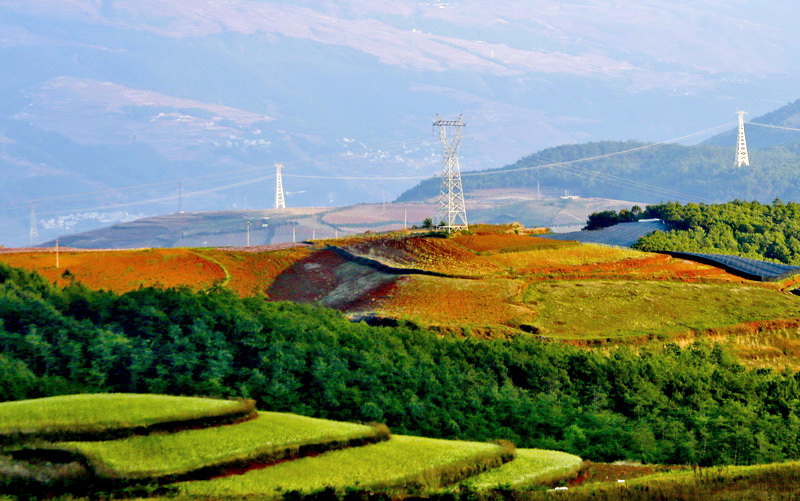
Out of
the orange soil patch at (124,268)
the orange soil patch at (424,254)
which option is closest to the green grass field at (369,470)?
the orange soil patch at (124,268)

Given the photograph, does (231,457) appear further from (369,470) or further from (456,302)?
(456,302)

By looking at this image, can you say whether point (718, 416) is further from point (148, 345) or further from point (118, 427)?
point (118, 427)

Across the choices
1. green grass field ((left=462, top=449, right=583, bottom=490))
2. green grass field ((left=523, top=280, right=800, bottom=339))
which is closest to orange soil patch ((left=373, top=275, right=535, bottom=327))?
green grass field ((left=523, top=280, right=800, bottom=339))

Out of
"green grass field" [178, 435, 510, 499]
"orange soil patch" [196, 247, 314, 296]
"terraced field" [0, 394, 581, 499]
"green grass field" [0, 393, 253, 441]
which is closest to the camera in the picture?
"terraced field" [0, 394, 581, 499]

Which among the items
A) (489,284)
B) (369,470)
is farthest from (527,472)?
(489,284)

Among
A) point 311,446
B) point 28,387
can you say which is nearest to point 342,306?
point 28,387

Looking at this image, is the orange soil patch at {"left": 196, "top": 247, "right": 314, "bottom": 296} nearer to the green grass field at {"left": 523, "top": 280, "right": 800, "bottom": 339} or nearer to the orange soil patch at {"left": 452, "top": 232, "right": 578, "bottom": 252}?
the orange soil patch at {"left": 452, "top": 232, "right": 578, "bottom": 252}
